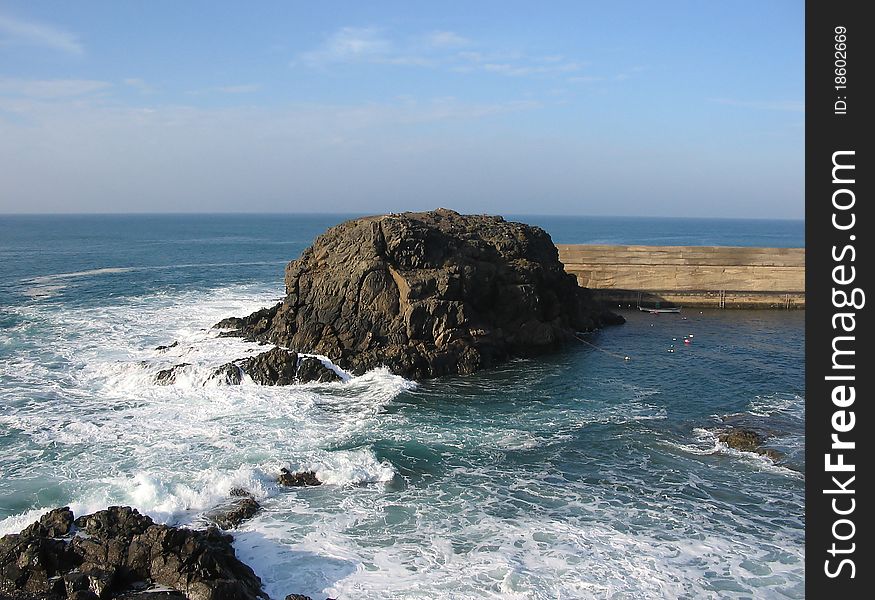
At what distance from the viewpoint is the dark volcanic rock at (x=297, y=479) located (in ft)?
58.6

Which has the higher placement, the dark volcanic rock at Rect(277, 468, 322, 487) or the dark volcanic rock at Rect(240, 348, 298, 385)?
the dark volcanic rock at Rect(240, 348, 298, 385)

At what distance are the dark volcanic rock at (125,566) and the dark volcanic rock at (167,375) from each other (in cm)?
1277

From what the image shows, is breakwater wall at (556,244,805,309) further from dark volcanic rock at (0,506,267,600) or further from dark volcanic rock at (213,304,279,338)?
dark volcanic rock at (0,506,267,600)

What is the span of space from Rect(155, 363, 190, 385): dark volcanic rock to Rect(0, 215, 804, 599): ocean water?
447 mm

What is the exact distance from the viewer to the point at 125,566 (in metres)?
13.1

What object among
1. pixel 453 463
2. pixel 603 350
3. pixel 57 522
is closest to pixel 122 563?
pixel 57 522

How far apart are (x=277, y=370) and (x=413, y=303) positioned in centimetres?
631

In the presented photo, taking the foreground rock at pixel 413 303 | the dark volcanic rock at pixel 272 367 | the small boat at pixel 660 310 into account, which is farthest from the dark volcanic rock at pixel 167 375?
the small boat at pixel 660 310

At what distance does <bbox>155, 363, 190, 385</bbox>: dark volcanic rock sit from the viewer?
26797 mm

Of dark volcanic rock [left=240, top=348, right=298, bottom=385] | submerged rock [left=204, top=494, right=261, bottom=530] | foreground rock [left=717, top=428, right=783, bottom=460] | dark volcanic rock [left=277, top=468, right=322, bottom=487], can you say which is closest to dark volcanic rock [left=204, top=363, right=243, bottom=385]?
dark volcanic rock [left=240, top=348, right=298, bottom=385]

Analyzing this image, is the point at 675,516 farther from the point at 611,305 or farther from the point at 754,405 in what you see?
the point at 611,305

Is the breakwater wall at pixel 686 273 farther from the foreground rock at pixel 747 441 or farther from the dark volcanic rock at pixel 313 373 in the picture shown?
the foreground rock at pixel 747 441
